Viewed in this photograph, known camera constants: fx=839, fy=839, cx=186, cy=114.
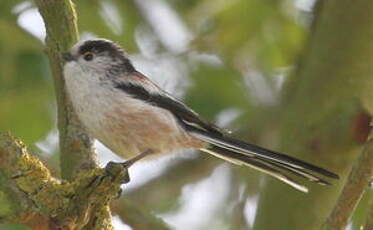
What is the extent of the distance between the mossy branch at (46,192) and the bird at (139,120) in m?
0.72

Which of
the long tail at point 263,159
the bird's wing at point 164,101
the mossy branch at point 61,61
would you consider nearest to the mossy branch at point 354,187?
the long tail at point 263,159

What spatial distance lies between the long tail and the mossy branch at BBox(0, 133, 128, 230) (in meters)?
0.87

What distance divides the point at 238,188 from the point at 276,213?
1.36 metres

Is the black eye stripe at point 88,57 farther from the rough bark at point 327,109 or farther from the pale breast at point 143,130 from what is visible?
the rough bark at point 327,109

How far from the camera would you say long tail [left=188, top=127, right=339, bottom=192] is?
3309 millimetres

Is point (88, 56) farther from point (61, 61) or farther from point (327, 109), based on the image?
point (327, 109)

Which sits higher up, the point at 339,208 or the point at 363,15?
the point at 363,15

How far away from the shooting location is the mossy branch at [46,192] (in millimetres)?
2414

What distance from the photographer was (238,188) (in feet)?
15.6

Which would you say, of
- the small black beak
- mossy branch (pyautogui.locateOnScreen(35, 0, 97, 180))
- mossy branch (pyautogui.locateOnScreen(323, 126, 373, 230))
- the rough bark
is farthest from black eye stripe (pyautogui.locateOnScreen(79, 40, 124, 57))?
mossy branch (pyautogui.locateOnScreen(323, 126, 373, 230))

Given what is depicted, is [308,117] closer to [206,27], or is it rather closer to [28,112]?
[28,112]

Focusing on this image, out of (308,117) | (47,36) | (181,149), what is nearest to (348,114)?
(308,117)

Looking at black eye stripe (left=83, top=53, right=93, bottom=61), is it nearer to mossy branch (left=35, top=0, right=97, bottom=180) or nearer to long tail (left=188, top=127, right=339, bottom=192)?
mossy branch (left=35, top=0, right=97, bottom=180)

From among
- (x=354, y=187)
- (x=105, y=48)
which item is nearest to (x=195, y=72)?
(x=105, y=48)
